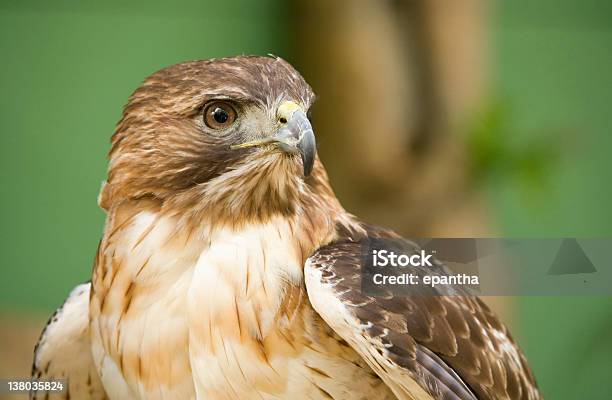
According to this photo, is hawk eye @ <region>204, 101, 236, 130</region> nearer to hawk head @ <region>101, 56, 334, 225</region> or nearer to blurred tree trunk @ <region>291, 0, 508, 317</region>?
hawk head @ <region>101, 56, 334, 225</region>

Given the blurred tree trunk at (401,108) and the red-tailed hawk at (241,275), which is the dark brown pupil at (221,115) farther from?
the blurred tree trunk at (401,108)

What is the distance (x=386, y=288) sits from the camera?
1268 millimetres

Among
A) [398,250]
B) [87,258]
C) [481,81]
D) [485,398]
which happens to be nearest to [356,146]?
[481,81]

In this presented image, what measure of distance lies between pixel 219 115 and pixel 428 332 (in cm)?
45

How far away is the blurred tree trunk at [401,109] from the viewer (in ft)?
7.68

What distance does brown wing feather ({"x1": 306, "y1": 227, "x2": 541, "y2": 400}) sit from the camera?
1172 millimetres

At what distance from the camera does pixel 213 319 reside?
1.27m

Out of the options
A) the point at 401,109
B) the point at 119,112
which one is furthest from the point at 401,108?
the point at 119,112

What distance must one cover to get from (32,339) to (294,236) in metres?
1.23

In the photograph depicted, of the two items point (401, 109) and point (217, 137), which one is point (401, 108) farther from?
point (217, 137)

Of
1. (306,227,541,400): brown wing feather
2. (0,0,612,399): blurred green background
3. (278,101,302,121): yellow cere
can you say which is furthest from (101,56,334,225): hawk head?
(0,0,612,399): blurred green background

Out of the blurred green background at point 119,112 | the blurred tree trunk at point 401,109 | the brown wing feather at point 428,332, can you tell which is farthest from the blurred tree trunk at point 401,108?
the brown wing feather at point 428,332

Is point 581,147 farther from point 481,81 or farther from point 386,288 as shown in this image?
point 386,288

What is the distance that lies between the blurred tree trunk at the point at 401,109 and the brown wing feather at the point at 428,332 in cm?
93
